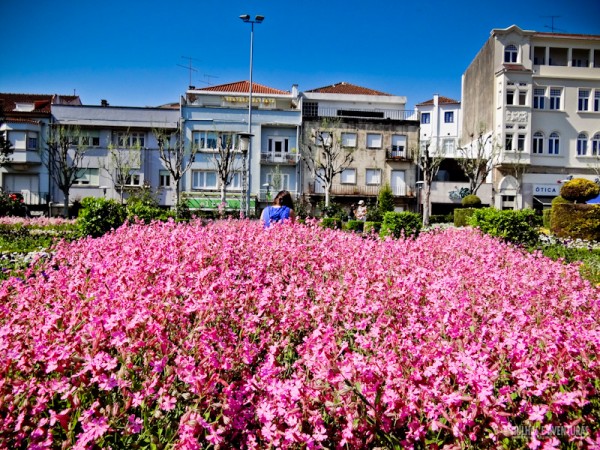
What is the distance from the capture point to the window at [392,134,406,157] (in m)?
48.4

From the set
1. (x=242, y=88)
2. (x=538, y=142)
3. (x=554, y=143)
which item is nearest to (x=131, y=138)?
(x=242, y=88)

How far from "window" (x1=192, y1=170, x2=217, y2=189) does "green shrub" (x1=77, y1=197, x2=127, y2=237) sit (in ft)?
101

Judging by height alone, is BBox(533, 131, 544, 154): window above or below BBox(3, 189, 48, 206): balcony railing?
above

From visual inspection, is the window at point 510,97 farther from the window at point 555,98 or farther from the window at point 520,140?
the window at point 555,98

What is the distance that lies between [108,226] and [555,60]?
4847 centimetres

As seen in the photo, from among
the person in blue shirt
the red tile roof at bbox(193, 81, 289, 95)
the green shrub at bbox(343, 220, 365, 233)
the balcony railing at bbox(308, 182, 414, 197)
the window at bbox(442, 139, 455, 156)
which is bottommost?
the green shrub at bbox(343, 220, 365, 233)

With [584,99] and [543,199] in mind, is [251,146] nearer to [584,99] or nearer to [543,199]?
[543,199]

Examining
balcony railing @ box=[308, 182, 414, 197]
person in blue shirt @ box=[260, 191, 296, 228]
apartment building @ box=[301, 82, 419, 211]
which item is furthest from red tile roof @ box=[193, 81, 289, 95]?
person in blue shirt @ box=[260, 191, 296, 228]

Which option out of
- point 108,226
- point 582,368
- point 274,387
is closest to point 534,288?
point 582,368

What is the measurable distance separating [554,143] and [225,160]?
103ft

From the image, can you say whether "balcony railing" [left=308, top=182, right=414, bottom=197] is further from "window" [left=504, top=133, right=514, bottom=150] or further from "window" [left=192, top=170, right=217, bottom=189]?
"window" [left=504, top=133, right=514, bottom=150]

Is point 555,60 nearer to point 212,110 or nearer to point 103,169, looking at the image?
point 212,110

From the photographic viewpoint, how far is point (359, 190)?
1884 inches

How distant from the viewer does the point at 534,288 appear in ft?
13.9
